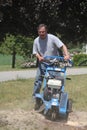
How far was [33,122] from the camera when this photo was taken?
7.28 metres

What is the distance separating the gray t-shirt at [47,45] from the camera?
8219mm

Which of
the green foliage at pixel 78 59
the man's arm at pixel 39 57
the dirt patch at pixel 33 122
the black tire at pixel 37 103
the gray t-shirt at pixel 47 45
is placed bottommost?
the dirt patch at pixel 33 122

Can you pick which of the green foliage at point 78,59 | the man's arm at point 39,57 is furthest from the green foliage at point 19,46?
the man's arm at point 39,57

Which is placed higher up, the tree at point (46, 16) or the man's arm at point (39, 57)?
the tree at point (46, 16)

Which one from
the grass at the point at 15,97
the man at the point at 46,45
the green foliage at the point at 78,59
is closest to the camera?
the man at the point at 46,45

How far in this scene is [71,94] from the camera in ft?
36.6

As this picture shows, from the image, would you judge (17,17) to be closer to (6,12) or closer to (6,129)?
(6,12)

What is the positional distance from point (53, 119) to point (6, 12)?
572 centimetres

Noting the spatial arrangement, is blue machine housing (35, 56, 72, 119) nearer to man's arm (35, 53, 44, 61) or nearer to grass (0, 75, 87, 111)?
man's arm (35, 53, 44, 61)

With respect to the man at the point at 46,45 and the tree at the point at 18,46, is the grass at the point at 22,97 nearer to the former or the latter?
the man at the point at 46,45

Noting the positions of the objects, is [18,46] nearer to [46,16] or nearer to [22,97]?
[46,16]

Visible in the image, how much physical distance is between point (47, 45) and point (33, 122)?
166 centimetres

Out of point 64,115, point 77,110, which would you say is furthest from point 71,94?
point 64,115

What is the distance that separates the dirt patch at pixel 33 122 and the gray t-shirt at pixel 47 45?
3.77 feet
